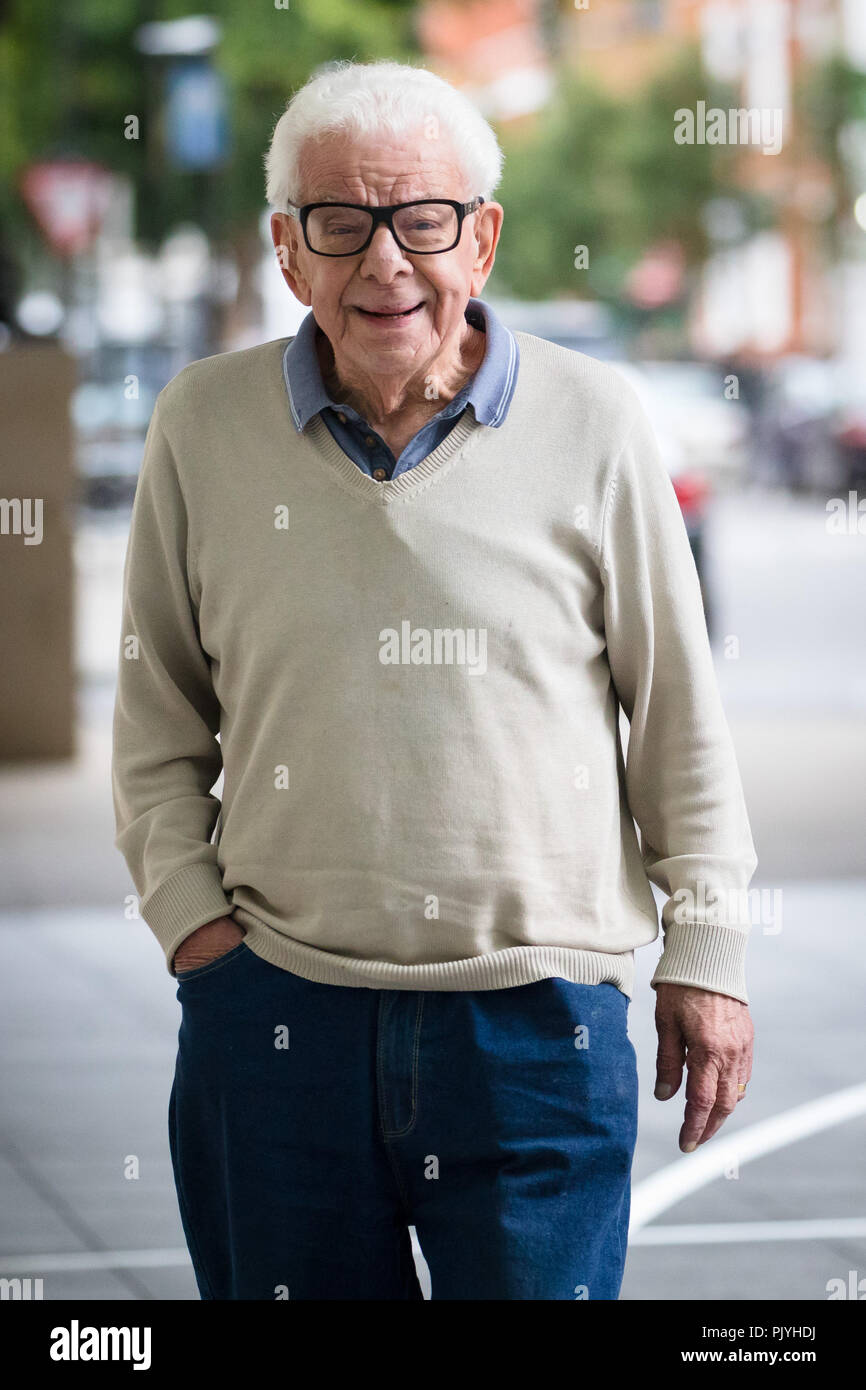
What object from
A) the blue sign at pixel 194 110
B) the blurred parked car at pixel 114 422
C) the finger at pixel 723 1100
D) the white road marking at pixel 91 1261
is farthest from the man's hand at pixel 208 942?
the blue sign at pixel 194 110

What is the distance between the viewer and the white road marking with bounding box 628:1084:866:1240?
4.56 m

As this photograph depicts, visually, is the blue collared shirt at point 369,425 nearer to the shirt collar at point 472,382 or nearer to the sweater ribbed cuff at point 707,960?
the shirt collar at point 472,382

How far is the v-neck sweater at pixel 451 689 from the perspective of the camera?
2.26 metres

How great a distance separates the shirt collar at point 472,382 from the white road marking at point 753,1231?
2531mm

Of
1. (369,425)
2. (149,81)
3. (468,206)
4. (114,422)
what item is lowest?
(369,425)

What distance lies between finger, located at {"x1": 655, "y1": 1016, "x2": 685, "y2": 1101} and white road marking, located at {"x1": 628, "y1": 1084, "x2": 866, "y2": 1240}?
78.7 inches

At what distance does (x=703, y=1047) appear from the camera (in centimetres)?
241

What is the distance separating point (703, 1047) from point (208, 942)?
61 cm

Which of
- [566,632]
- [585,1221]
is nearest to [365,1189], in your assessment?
[585,1221]

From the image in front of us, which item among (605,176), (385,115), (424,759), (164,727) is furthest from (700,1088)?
(605,176)

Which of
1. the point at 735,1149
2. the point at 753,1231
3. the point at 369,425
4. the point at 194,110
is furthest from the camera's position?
the point at 194,110

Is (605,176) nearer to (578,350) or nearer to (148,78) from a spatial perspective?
(148,78)

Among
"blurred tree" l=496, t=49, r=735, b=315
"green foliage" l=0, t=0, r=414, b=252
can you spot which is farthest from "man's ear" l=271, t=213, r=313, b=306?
"blurred tree" l=496, t=49, r=735, b=315
